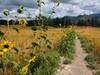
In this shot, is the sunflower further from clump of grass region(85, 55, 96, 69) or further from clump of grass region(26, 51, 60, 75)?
clump of grass region(85, 55, 96, 69)

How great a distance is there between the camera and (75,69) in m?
12.7

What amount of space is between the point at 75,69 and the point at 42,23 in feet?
12.8

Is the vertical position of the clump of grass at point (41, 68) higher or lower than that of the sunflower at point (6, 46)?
lower

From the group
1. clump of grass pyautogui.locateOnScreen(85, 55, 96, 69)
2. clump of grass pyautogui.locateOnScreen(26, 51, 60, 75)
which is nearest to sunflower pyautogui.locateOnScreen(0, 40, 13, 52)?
clump of grass pyautogui.locateOnScreen(26, 51, 60, 75)

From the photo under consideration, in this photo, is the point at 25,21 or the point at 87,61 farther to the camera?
the point at 87,61

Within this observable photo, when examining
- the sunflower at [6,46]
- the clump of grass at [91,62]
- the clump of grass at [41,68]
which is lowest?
the clump of grass at [91,62]

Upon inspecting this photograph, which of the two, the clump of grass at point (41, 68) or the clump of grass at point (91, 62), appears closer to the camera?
the clump of grass at point (41, 68)

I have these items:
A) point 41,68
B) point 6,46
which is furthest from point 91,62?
point 6,46

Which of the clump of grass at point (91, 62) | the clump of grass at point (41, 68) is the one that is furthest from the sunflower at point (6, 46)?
the clump of grass at point (91, 62)

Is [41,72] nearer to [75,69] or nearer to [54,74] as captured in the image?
[54,74]

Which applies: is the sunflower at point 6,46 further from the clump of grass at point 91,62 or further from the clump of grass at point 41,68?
the clump of grass at point 91,62

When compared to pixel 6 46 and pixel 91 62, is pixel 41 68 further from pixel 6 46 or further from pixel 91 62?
pixel 6 46

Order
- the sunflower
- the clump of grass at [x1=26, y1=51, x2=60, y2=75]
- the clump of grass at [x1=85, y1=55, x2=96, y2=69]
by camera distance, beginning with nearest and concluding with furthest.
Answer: the sunflower, the clump of grass at [x1=26, y1=51, x2=60, y2=75], the clump of grass at [x1=85, y1=55, x2=96, y2=69]

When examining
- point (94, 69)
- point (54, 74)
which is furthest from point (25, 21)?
point (94, 69)
